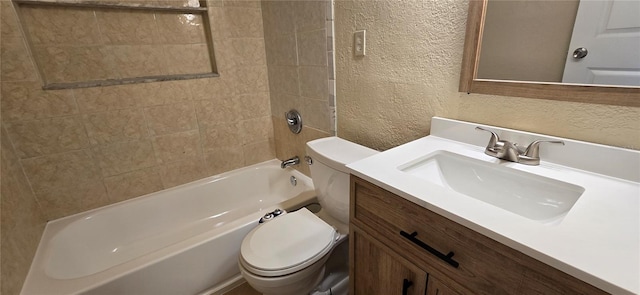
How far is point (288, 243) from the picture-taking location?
3.79 feet

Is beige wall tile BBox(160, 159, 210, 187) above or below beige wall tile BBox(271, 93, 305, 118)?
below

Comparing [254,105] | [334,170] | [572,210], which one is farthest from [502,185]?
[254,105]

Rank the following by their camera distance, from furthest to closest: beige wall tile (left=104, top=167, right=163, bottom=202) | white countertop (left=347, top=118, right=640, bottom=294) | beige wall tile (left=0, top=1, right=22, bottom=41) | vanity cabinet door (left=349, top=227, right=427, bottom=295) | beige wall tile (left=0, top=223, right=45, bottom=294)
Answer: beige wall tile (left=104, top=167, right=163, bottom=202) → beige wall tile (left=0, top=1, right=22, bottom=41) → beige wall tile (left=0, top=223, right=45, bottom=294) → vanity cabinet door (left=349, top=227, right=427, bottom=295) → white countertop (left=347, top=118, right=640, bottom=294)

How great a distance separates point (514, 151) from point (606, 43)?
0.37 m

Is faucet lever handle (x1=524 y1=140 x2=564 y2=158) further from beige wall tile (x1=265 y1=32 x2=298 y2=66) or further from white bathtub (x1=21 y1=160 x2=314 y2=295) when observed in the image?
beige wall tile (x1=265 y1=32 x2=298 y2=66)

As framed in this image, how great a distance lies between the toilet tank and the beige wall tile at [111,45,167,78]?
3.62 feet

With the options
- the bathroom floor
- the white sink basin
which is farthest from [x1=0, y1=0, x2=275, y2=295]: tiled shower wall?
the white sink basin

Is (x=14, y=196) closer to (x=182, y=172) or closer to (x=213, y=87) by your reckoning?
(x=182, y=172)

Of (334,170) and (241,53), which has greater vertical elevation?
(241,53)

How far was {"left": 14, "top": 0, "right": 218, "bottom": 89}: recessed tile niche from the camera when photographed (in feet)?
4.54

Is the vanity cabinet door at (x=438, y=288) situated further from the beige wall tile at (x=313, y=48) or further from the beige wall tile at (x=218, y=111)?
the beige wall tile at (x=218, y=111)

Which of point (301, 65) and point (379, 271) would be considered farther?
point (301, 65)

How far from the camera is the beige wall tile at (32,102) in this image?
1.33 m

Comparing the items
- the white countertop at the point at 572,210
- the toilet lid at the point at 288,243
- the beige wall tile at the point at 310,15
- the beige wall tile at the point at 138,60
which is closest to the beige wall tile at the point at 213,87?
the beige wall tile at the point at 138,60
